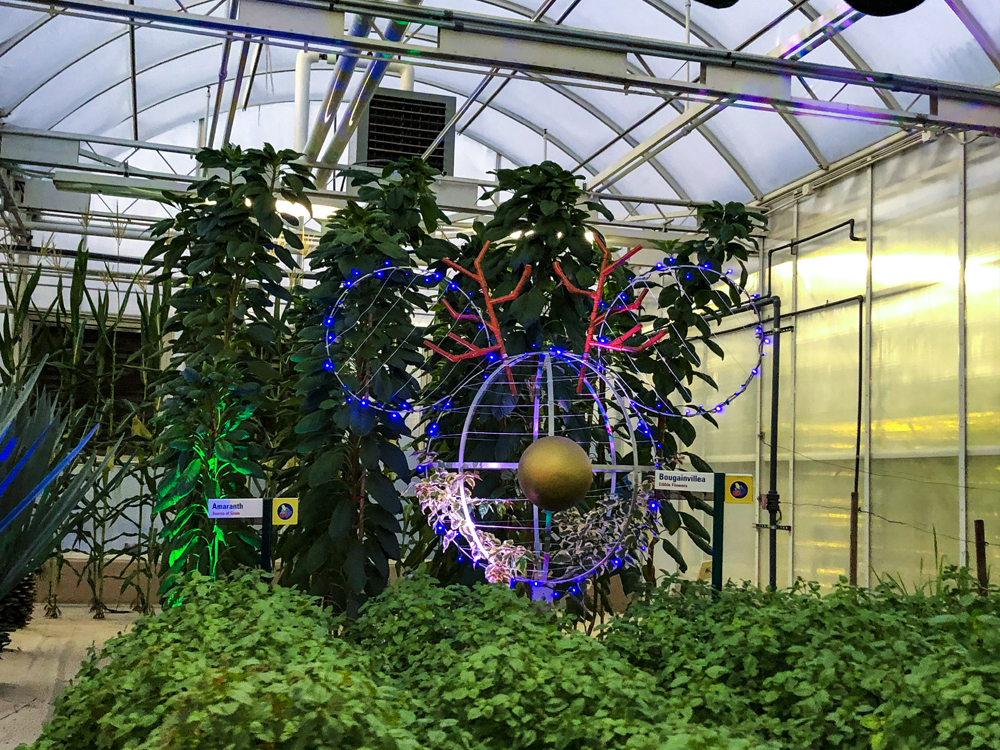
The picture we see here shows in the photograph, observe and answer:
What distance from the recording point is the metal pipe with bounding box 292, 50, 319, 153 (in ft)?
21.4

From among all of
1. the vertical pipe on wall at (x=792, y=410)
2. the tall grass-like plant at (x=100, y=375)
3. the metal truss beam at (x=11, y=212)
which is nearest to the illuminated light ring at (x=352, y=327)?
the tall grass-like plant at (x=100, y=375)

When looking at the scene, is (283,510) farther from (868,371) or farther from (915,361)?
(868,371)

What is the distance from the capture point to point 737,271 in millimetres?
8734

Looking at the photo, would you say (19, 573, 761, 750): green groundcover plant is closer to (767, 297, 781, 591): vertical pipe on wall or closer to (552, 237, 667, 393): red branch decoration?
(552, 237, 667, 393): red branch decoration

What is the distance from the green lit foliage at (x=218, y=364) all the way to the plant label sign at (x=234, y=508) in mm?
345

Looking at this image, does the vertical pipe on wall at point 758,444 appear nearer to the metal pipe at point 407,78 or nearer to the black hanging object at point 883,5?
the metal pipe at point 407,78

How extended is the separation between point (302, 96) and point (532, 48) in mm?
2356

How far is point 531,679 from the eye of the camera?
2.23m

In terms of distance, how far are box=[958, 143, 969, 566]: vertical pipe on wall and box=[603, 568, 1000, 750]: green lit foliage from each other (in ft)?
6.75

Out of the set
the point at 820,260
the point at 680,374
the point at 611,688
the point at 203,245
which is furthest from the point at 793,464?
the point at 611,688

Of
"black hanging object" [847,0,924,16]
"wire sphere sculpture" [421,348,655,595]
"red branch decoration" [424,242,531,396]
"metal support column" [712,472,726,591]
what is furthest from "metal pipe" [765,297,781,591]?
"black hanging object" [847,0,924,16]

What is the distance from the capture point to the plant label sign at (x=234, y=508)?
13.1 feet

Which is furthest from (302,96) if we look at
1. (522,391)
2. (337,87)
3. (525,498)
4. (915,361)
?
(915,361)

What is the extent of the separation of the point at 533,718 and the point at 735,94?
3.90 m
